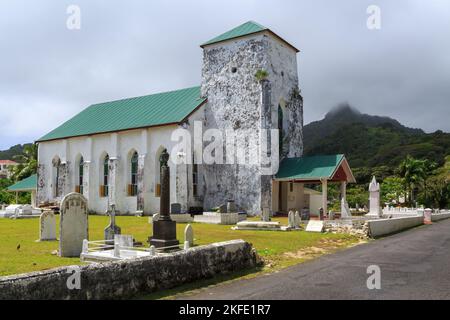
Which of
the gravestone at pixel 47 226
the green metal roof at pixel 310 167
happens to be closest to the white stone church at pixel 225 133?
the green metal roof at pixel 310 167

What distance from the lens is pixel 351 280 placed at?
29.6 feet

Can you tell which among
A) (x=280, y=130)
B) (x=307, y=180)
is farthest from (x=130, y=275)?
(x=280, y=130)

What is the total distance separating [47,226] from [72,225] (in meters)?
3.99

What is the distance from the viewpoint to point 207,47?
35.4 m

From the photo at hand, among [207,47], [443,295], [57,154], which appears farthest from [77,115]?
[443,295]

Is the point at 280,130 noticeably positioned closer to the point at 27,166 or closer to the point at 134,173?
the point at 134,173

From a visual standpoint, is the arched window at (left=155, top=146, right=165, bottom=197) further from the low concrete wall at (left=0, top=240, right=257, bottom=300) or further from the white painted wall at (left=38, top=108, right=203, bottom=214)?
the low concrete wall at (left=0, top=240, right=257, bottom=300)

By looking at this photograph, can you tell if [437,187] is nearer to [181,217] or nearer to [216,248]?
[181,217]

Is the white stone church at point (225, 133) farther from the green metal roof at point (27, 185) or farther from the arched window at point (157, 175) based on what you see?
the green metal roof at point (27, 185)

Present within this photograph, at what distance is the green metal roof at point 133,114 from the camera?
34.3 m

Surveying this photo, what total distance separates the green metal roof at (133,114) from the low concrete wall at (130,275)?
22989 mm

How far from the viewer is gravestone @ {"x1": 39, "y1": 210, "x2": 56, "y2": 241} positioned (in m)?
16.2
